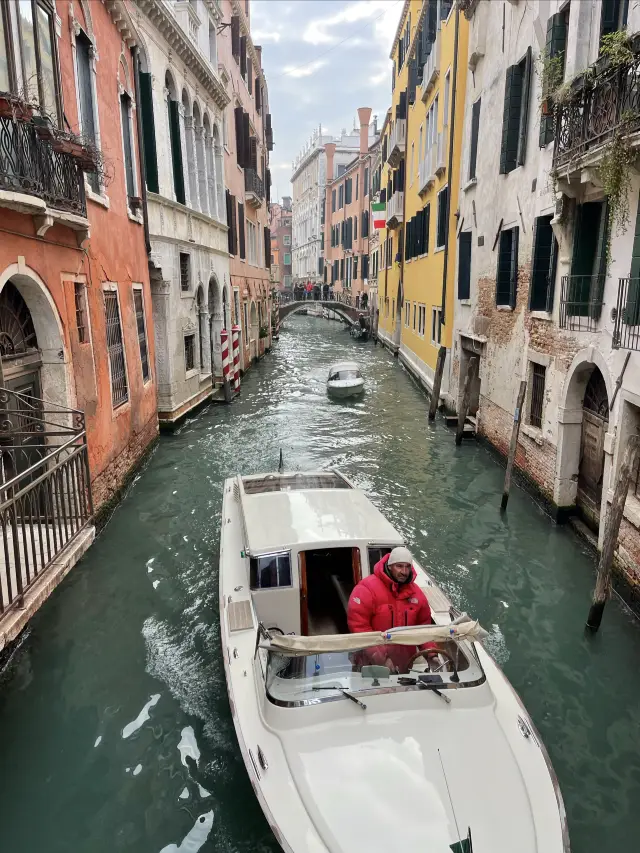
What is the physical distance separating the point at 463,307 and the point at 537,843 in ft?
39.7

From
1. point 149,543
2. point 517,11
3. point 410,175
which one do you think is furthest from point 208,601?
point 410,175

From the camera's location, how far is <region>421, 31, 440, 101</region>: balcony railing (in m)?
15.7

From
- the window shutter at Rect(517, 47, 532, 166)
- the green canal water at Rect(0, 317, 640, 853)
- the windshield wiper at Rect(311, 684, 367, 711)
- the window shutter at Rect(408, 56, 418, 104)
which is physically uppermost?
the window shutter at Rect(408, 56, 418, 104)

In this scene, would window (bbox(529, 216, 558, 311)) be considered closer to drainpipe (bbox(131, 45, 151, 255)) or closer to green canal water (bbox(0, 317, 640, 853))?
green canal water (bbox(0, 317, 640, 853))

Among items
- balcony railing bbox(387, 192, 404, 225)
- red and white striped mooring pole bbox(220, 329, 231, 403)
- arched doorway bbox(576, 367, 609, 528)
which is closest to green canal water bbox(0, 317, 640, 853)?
arched doorway bbox(576, 367, 609, 528)

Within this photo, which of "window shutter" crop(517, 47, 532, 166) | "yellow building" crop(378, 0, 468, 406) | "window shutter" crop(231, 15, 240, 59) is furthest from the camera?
"window shutter" crop(231, 15, 240, 59)

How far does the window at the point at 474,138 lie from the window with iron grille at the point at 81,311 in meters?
8.81

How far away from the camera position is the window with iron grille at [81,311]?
760cm

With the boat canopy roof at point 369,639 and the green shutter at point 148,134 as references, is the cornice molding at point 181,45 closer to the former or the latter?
the green shutter at point 148,134

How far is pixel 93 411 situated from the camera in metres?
7.84

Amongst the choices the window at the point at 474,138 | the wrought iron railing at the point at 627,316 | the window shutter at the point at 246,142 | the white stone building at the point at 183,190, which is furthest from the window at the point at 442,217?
the wrought iron railing at the point at 627,316

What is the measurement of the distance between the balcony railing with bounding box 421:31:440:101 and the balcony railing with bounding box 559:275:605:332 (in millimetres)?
10651

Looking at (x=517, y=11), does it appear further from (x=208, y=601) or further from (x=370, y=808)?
(x=370, y=808)

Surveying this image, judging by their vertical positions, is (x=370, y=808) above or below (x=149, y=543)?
above
